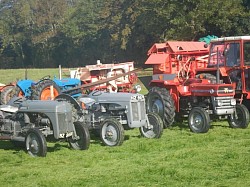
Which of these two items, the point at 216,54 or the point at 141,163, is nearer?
the point at 141,163

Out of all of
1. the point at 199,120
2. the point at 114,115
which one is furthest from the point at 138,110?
the point at 199,120

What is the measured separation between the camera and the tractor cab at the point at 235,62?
1072cm

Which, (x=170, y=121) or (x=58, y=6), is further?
(x=58, y=6)

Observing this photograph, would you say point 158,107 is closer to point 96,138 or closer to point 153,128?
point 153,128

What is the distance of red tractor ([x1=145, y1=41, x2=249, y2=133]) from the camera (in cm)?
1006

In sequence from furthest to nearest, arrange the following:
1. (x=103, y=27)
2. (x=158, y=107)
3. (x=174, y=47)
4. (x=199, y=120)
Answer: (x=103, y=27) → (x=174, y=47) → (x=158, y=107) → (x=199, y=120)

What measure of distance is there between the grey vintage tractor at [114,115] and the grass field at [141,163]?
28cm

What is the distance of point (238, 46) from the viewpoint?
10.8m

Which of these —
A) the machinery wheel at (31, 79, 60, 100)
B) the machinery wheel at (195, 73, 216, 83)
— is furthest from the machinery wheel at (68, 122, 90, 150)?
the machinery wheel at (31, 79, 60, 100)

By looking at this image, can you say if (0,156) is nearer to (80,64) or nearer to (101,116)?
(101,116)

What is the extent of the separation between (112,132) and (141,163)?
67.7 inches

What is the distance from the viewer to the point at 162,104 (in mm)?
10930

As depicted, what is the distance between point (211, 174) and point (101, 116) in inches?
137

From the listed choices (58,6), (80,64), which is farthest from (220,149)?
(58,6)
